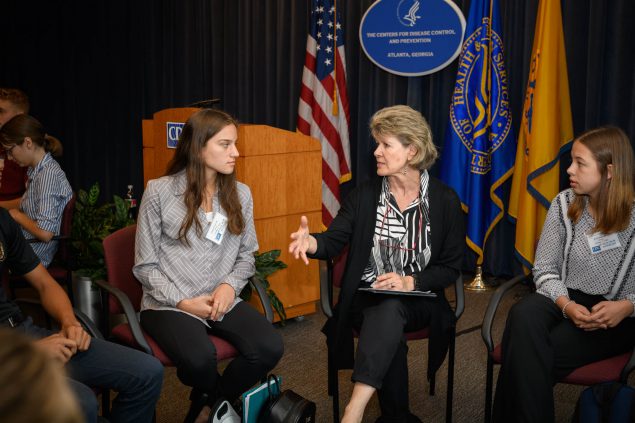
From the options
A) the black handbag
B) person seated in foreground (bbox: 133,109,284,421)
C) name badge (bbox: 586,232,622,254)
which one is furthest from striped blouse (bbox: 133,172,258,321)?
name badge (bbox: 586,232,622,254)

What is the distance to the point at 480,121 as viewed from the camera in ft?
16.9

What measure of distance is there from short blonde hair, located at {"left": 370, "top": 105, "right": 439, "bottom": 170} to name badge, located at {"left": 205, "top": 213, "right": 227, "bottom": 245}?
82 cm

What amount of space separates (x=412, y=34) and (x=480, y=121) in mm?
1039

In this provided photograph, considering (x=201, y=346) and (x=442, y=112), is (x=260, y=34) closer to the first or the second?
(x=442, y=112)

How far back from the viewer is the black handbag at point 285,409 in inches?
101

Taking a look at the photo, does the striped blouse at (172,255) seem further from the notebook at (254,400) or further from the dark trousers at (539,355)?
the dark trousers at (539,355)

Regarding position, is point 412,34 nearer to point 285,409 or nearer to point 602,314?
point 602,314

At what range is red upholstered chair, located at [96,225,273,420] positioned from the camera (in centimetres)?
254

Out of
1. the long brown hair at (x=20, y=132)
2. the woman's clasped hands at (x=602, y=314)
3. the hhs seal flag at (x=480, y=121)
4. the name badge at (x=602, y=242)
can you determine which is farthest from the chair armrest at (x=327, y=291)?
the hhs seal flag at (x=480, y=121)

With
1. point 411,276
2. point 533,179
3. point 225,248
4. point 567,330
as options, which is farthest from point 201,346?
point 533,179

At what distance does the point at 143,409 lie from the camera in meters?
2.40

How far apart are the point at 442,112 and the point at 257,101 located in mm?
2107

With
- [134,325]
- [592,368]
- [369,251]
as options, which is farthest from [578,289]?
[134,325]

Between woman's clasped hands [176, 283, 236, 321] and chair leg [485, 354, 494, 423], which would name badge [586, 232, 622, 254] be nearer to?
chair leg [485, 354, 494, 423]
